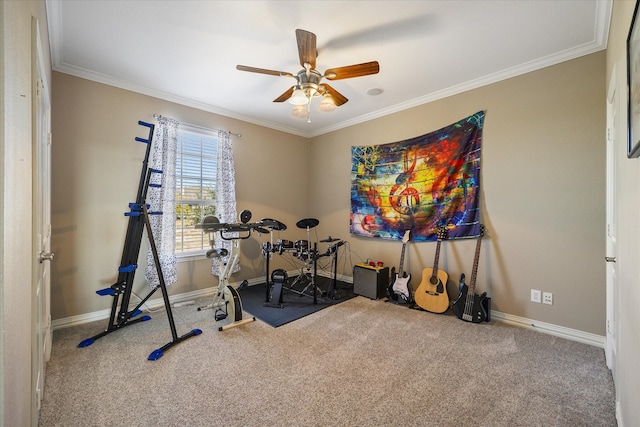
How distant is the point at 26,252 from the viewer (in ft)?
3.65

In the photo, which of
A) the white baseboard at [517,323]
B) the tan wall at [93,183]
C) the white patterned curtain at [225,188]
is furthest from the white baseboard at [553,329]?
the tan wall at [93,183]

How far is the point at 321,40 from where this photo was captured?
2.37 m

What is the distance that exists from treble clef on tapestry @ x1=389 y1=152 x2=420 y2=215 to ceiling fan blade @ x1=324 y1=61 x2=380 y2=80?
5.67 feet

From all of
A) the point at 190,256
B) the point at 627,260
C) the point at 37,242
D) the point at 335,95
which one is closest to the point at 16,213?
the point at 37,242

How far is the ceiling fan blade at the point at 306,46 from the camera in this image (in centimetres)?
190

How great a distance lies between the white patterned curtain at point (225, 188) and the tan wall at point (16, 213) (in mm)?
2635

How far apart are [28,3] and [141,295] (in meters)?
2.97

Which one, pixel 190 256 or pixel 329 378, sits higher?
pixel 190 256

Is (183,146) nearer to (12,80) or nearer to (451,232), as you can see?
(12,80)

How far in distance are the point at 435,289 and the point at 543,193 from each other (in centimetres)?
150

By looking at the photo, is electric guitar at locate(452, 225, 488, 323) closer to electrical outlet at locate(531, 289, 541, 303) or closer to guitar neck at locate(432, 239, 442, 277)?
guitar neck at locate(432, 239, 442, 277)

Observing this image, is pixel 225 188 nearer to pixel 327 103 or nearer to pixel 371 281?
pixel 327 103

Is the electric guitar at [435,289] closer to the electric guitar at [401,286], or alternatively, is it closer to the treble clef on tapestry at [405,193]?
the electric guitar at [401,286]

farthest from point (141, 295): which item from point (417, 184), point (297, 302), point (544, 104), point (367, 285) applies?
point (544, 104)
